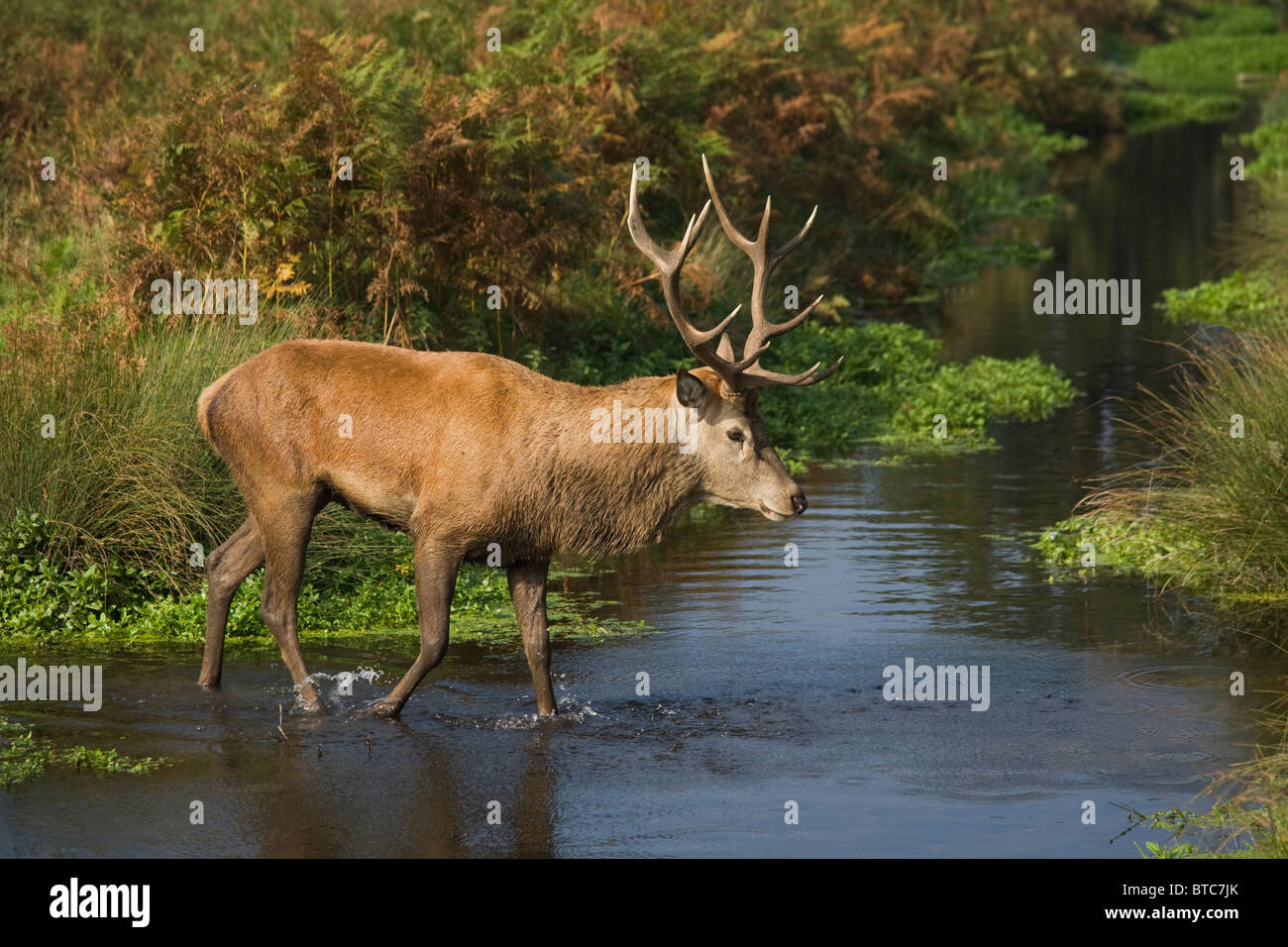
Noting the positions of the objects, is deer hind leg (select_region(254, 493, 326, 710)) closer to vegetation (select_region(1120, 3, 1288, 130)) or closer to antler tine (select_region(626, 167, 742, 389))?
antler tine (select_region(626, 167, 742, 389))

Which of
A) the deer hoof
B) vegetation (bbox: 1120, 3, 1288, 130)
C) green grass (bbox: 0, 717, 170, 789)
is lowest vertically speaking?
green grass (bbox: 0, 717, 170, 789)

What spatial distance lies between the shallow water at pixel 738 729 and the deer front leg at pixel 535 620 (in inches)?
6.2

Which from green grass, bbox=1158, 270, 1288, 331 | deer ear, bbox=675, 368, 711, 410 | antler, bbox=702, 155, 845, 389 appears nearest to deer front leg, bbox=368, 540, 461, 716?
deer ear, bbox=675, 368, 711, 410

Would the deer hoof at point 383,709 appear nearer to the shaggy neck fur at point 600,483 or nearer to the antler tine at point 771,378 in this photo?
the shaggy neck fur at point 600,483

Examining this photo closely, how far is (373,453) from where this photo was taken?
9.34 meters

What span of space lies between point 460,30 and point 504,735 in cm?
1463

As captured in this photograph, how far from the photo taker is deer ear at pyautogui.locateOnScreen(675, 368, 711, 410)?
29.9 feet

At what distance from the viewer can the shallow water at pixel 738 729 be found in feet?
25.2

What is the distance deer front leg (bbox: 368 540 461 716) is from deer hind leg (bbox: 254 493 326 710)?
50 cm

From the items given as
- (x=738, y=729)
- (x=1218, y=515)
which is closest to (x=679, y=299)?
(x=738, y=729)

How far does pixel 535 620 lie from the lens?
9.41 meters

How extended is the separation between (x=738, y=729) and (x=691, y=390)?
5.57ft
